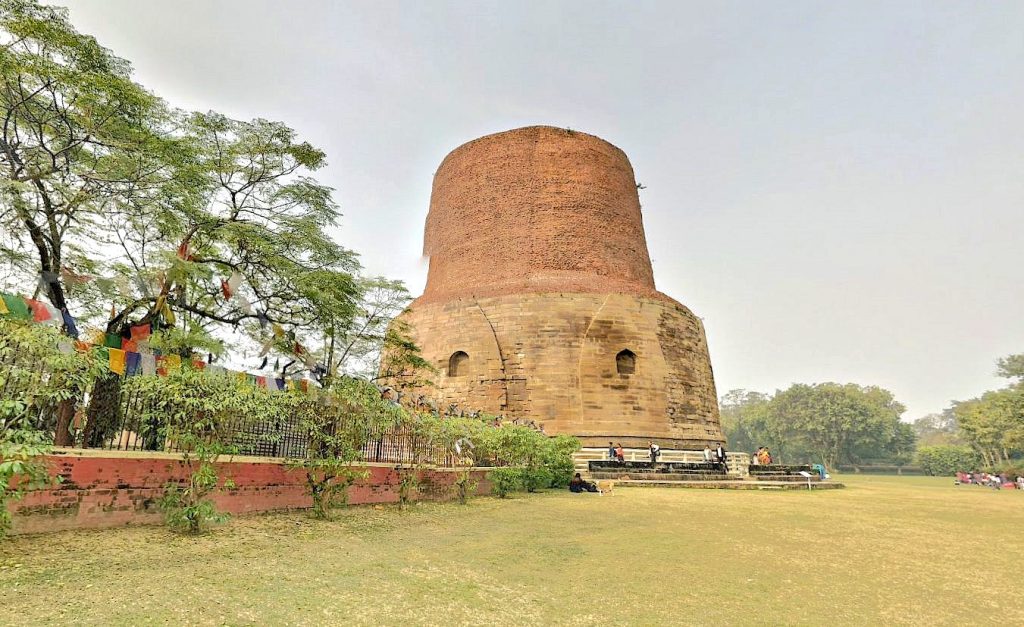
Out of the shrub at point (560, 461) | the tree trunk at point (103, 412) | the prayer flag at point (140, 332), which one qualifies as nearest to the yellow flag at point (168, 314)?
the prayer flag at point (140, 332)

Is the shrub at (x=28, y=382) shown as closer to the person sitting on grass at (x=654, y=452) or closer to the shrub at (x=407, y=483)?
the shrub at (x=407, y=483)

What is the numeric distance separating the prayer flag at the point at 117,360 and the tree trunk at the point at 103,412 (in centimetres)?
9

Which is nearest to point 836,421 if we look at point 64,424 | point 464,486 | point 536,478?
point 536,478

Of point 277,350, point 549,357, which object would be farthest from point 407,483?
point 549,357

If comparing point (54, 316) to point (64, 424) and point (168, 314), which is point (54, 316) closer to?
point (64, 424)

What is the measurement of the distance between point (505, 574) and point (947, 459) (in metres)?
50.1

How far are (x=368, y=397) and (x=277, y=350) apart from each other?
2.99 m

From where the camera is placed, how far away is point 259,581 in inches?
136

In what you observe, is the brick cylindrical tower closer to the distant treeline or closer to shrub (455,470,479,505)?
shrub (455,470,479,505)

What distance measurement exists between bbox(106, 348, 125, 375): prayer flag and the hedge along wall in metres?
1.63

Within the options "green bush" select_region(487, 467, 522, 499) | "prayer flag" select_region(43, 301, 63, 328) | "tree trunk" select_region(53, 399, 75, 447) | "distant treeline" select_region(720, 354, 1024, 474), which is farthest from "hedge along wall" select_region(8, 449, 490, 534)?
"distant treeline" select_region(720, 354, 1024, 474)

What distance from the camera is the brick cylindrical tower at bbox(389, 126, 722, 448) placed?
17312mm

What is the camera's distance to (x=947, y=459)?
40.0 m

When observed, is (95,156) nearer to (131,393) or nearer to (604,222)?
(131,393)
